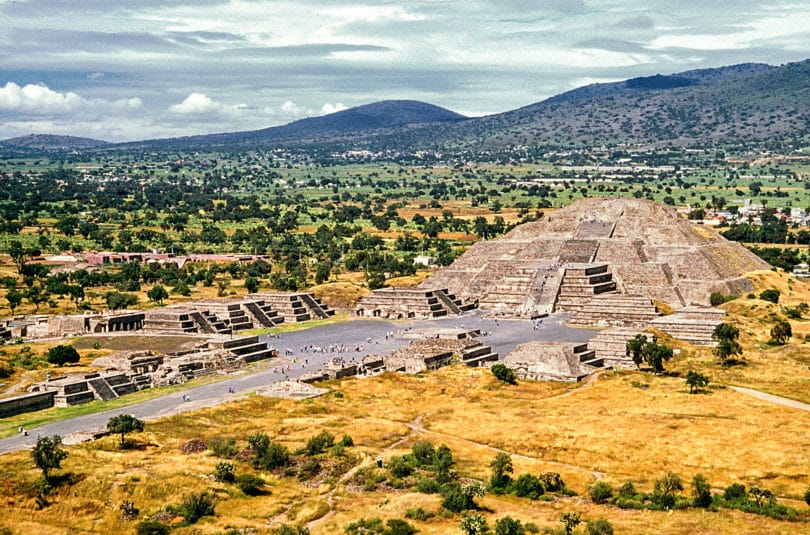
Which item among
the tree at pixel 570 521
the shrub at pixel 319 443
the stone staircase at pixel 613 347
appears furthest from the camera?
the stone staircase at pixel 613 347

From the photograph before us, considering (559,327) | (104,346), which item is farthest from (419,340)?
(104,346)

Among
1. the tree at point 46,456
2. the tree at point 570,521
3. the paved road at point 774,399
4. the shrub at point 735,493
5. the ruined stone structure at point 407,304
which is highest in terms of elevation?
the tree at point 46,456

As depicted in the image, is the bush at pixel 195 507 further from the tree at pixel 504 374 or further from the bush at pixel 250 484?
the tree at pixel 504 374

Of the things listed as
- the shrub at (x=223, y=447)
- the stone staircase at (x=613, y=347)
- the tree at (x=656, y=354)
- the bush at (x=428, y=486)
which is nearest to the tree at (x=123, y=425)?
the shrub at (x=223, y=447)

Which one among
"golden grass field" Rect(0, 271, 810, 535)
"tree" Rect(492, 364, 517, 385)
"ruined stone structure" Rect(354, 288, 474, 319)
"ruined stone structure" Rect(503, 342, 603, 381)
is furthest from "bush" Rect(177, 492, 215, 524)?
"ruined stone structure" Rect(354, 288, 474, 319)

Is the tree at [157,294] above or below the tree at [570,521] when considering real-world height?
below
